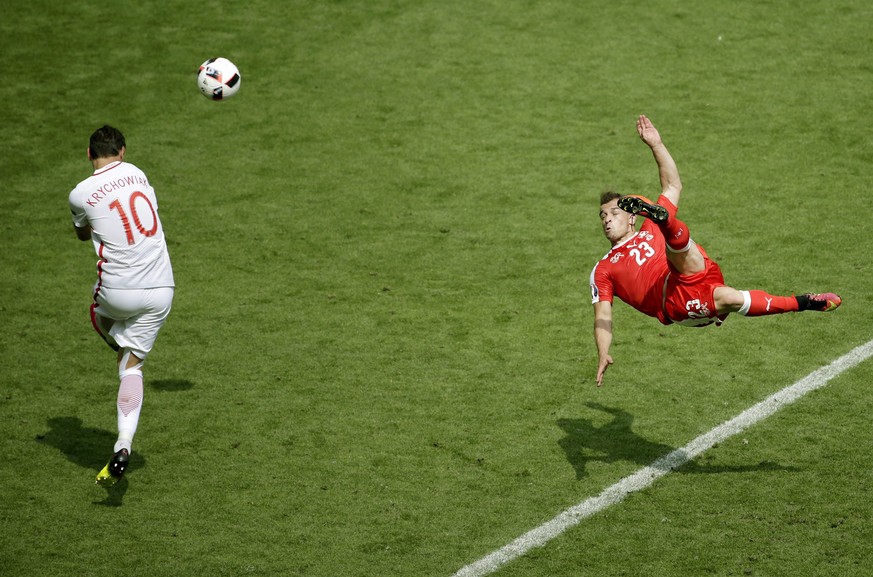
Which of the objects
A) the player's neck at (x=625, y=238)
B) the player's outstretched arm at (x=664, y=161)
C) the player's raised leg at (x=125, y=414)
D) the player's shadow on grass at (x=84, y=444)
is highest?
the player's outstretched arm at (x=664, y=161)

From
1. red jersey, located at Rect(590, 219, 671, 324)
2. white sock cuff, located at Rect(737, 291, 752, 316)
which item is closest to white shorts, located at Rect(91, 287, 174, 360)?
red jersey, located at Rect(590, 219, 671, 324)

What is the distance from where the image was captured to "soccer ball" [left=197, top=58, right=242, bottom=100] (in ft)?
35.9

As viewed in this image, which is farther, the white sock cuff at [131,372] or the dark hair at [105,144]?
the white sock cuff at [131,372]

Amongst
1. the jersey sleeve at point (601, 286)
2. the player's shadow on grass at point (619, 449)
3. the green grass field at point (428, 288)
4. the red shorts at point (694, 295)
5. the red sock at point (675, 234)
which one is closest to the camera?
the green grass field at point (428, 288)

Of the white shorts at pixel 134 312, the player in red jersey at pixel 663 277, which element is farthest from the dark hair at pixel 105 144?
the player in red jersey at pixel 663 277

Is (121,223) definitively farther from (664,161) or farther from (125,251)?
(664,161)

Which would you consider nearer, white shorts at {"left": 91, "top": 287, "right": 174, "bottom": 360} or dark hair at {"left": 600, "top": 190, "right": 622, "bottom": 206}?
white shorts at {"left": 91, "top": 287, "right": 174, "bottom": 360}

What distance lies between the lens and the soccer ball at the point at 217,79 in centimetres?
1095

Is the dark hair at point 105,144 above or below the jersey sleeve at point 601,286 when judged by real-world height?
above

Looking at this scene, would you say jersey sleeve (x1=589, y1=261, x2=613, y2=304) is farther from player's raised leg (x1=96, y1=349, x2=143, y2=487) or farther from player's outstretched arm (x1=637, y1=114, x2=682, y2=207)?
player's raised leg (x1=96, y1=349, x2=143, y2=487)

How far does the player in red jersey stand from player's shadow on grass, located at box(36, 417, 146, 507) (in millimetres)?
4038

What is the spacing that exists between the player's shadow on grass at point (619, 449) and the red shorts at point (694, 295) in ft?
3.77

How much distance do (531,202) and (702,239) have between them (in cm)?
225

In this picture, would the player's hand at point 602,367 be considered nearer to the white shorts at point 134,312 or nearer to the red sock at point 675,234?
the red sock at point 675,234
